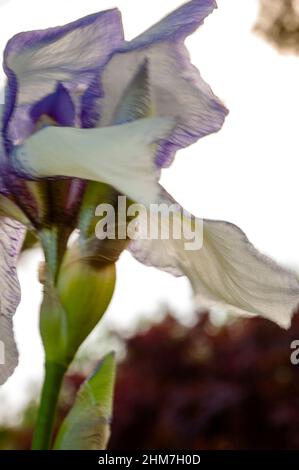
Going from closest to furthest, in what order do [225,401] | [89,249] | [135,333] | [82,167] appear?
[82,167], [89,249], [225,401], [135,333]

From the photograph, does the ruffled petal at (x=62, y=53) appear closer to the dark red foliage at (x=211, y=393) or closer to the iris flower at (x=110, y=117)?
the iris flower at (x=110, y=117)

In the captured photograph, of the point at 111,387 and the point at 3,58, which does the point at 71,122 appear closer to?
the point at 3,58

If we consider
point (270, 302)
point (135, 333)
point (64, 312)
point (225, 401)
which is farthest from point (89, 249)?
point (135, 333)

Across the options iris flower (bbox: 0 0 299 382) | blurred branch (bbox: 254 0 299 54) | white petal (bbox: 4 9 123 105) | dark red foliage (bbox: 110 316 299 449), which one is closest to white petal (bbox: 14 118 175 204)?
iris flower (bbox: 0 0 299 382)

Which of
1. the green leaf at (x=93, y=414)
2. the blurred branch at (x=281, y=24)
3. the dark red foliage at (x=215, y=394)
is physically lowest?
the dark red foliage at (x=215, y=394)

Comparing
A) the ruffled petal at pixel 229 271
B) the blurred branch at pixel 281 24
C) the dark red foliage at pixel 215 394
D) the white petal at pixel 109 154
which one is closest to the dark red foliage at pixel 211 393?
the dark red foliage at pixel 215 394

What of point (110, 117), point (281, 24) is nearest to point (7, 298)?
point (110, 117)

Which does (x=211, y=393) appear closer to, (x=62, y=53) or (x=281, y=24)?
(x=281, y=24)
